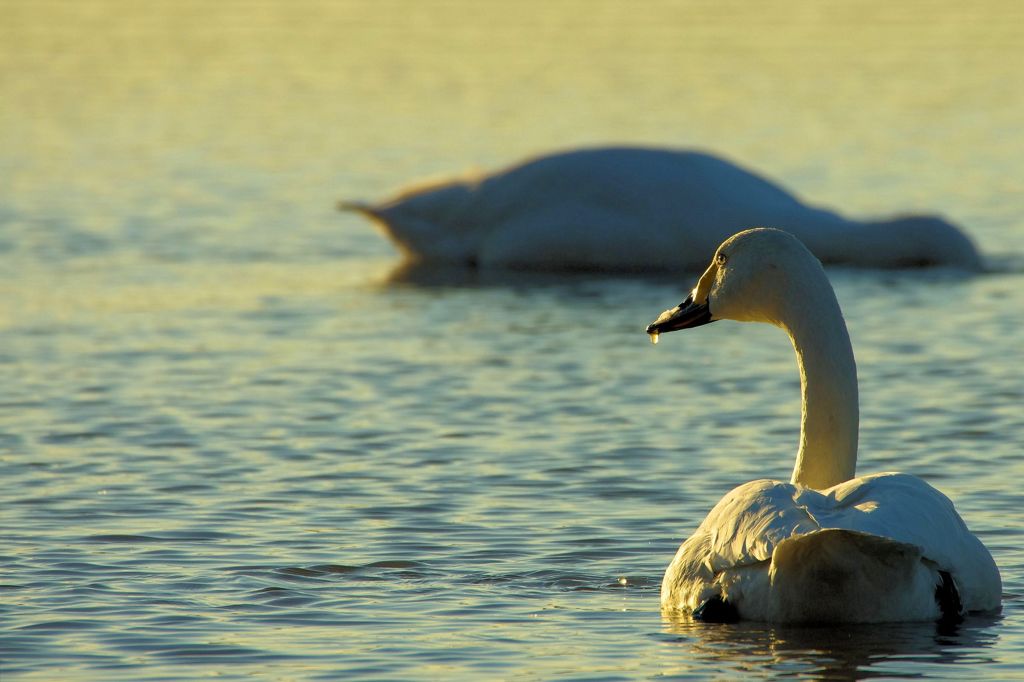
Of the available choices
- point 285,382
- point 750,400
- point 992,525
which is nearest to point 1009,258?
point 750,400

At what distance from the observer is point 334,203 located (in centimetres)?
2184

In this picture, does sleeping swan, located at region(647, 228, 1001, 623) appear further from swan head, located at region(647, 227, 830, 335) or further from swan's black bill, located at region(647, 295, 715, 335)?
swan's black bill, located at region(647, 295, 715, 335)

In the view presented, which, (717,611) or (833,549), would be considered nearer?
(833,549)

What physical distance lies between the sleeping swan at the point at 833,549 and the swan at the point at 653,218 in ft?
30.8

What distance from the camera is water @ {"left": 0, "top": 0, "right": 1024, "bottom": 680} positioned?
7922 millimetres

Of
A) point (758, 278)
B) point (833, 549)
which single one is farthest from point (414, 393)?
point (833, 549)

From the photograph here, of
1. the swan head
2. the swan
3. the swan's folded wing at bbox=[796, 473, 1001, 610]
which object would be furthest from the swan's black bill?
the swan

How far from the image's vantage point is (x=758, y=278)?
8.68 m

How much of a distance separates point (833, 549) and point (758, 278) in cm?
179

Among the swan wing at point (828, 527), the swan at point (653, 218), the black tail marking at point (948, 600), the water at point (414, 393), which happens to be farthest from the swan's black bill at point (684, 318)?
the swan at point (653, 218)

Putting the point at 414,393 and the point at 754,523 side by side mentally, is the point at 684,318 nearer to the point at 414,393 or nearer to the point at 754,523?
the point at 754,523

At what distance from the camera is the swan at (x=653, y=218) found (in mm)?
17922

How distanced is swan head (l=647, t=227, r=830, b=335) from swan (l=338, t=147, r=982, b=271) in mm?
8951

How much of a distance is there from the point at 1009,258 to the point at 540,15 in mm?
26123
